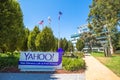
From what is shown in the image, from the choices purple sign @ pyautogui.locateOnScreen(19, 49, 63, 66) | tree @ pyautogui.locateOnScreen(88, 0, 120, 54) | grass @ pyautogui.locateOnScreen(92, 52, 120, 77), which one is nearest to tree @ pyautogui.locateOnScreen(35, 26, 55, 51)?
grass @ pyautogui.locateOnScreen(92, 52, 120, 77)

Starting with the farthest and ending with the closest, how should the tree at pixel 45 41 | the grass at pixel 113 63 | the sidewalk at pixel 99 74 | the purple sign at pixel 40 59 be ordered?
the tree at pixel 45 41 < the purple sign at pixel 40 59 < the grass at pixel 113 63 < the sidewalk at pixel 99 74

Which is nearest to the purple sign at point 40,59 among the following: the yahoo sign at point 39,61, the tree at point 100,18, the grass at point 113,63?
the yahoo sign at point 39,61

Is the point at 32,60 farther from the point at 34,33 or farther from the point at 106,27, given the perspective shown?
→ the point at 106,27

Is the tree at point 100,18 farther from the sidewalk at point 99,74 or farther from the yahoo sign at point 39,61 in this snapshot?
the yahoo sign at point 39,61

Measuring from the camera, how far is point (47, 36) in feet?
121

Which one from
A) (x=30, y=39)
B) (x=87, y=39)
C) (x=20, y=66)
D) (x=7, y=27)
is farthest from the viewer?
(x=87, y=39)

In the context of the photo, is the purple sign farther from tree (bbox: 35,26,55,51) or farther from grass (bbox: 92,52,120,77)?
tree (bbox: 35,26,55,51)

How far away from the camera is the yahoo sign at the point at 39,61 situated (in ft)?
52.8

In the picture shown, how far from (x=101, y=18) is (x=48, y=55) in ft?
119

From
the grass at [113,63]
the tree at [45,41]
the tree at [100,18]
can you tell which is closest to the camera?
the grass at [113,63]

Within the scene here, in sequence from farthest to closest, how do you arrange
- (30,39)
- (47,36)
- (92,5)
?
1. (92,5)
2. (30,39)
3. (47,36)

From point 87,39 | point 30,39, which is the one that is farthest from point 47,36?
point 87,39

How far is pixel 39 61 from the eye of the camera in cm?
1625

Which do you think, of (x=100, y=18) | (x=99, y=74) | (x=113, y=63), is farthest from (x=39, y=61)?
(x=100, y=18)
